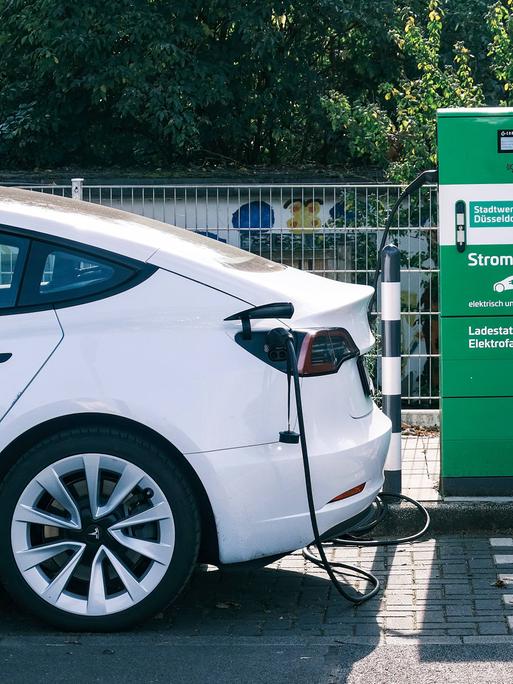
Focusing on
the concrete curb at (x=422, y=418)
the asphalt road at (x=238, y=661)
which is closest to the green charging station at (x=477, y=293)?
the asphalt road at (x=238, y=661)

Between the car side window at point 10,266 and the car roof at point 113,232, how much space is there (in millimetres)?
69

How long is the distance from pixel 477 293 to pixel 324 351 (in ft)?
5.82

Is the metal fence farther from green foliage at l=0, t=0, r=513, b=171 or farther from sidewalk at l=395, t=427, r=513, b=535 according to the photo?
green foliage at l=0, t=0, r=513, b=171

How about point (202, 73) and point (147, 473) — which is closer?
point (147, 473)

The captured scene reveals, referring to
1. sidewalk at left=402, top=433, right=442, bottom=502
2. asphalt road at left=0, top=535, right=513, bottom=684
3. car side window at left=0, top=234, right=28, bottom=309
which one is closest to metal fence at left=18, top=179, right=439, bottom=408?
sidewalk at left=402, top=433, right=442, bottom=502

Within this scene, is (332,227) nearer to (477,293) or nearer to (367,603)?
(477,293)

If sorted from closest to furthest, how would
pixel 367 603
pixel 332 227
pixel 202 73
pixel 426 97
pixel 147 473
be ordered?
pixel 147 473
pixel 367 603
pixel 332 227
pixel 426 97
pixel 202 73

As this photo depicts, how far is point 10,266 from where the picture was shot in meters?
5.00

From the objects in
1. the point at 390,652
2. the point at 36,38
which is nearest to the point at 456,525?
the point at 390,652

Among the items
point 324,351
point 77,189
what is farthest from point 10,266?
point 77,189

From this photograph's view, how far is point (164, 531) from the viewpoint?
4.81m

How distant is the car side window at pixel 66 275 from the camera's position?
490 centimetres

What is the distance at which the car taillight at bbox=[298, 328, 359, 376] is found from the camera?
491 cm

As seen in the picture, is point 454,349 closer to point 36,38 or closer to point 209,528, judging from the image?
point 209,528
